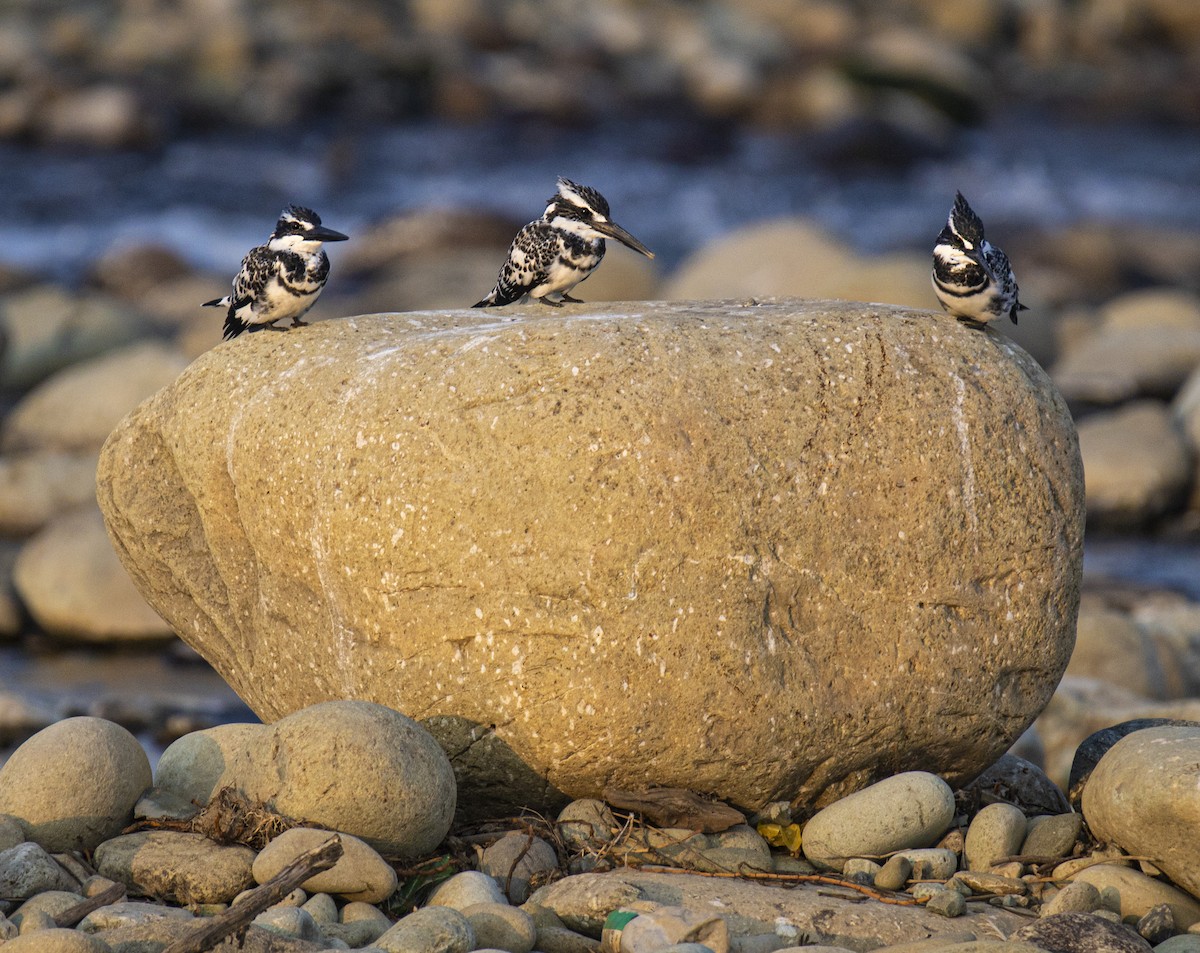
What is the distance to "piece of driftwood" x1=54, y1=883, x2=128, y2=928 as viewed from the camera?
518cm

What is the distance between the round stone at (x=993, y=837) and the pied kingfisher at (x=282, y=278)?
346 centimetres

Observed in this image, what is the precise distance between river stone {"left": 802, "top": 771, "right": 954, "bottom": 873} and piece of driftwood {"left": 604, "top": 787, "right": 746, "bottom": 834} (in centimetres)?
34

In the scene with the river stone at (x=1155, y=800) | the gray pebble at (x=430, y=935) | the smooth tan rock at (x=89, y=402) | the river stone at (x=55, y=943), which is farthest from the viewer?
the smooth tan rock at (x=89, y=402)

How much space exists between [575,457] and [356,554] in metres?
0.91

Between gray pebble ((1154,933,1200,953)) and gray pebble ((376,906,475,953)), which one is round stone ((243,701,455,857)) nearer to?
gray pebble ((376,906,475,953))

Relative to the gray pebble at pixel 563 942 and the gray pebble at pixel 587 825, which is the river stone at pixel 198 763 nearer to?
the gray pebble at pixel 587 825

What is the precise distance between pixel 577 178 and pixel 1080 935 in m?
22.5

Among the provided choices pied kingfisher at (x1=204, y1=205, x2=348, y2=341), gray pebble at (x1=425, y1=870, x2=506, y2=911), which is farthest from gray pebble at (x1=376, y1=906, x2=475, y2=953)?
pied kingfisher at (x1=204, y1=205, x2=348, y2=341)

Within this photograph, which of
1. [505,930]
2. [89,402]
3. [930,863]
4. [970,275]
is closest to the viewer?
[505,930]

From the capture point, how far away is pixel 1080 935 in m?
5.11

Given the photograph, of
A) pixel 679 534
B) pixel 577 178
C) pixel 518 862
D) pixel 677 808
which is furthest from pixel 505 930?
pixel 577 178

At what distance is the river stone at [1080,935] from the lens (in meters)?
5.07

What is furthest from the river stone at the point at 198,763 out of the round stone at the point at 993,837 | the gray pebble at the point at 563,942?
the round stone at the point at 993,837

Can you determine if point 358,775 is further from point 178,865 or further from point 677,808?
point 677,808
